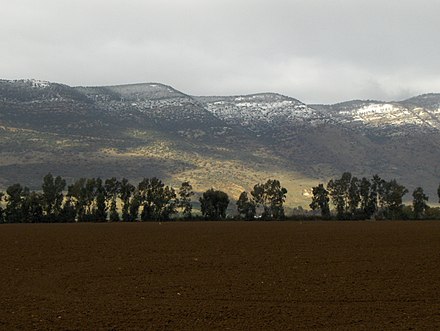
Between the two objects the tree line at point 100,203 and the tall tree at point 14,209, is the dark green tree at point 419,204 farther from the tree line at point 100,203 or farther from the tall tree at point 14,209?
the tall tree at point 14,209

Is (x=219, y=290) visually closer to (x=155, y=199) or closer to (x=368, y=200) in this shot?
(x=155, y=199)

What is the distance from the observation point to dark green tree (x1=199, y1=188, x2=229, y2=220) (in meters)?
142

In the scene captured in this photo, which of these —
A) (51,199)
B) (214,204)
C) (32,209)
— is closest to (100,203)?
(51,199)

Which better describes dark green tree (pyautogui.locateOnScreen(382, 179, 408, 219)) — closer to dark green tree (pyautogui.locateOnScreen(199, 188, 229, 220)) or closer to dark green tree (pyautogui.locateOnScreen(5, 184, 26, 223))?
dark green tree (pyautogui.locateOnScreen(199, 188, 229, 220))

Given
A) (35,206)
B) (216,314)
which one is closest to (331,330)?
(216,314)

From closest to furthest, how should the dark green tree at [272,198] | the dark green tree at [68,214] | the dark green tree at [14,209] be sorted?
the dark green tree at [14,209], the dark green tree at [68,214], the dark green tree at [272,198]

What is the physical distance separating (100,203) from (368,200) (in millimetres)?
69591

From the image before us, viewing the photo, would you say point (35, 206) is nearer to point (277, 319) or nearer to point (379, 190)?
point (379, 190)

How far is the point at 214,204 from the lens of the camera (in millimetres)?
142250

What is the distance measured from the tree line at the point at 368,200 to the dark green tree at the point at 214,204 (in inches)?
919

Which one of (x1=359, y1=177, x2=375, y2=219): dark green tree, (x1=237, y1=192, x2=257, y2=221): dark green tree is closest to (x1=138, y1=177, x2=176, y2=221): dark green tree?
(x1=237, y1=192, x2=257, y2=221): dark green tree

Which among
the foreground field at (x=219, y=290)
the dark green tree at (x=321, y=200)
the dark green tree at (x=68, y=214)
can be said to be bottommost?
the foreground field at (x=219, y=290)

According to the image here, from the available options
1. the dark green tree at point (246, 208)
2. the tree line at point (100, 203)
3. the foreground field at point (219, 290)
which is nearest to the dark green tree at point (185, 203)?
the tree line at point (100, 203)

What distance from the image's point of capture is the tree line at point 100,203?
128125 mm
